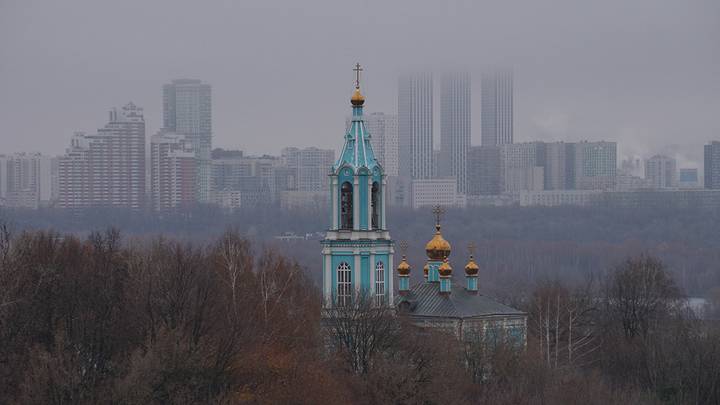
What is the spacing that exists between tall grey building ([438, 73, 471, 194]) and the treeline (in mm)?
79861

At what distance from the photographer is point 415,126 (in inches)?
4407

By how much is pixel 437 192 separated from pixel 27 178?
2154cm

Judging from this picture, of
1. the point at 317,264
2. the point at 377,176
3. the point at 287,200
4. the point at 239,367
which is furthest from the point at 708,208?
the point at 239,367

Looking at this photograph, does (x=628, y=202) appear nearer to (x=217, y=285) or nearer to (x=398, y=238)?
(x=398, y=238)

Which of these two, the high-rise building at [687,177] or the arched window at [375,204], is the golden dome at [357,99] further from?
the high-rise building at [687,177]

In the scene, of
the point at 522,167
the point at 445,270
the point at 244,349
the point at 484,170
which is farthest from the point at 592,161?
the point at 244,349

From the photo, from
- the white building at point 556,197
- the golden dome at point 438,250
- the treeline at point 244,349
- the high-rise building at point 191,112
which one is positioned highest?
the high-rise building at point 191,112

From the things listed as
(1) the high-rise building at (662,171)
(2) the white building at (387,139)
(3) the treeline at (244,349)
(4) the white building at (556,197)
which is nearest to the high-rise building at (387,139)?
(2) the white building at (387,139)

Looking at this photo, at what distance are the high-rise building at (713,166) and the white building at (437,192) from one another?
39.8 feet

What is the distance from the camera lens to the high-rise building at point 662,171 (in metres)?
107

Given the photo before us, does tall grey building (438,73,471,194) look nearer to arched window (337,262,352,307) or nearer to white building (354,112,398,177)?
white building (354,112,398,177)

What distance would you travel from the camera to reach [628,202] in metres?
95.9

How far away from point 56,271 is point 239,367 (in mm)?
3280

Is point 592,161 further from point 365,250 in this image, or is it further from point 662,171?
point 365,250
